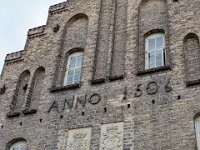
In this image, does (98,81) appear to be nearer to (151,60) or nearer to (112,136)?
(151,60)

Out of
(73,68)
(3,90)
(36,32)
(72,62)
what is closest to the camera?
(73,68)

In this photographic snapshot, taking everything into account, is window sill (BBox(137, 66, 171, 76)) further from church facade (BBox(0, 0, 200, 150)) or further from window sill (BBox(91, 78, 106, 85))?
window sill (BBox(91, 78, 106, 85))

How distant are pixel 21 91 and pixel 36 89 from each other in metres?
0.60

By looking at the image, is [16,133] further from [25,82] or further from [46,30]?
[46,30]

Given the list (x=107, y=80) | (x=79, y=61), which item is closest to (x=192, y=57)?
(x=107, y=80)

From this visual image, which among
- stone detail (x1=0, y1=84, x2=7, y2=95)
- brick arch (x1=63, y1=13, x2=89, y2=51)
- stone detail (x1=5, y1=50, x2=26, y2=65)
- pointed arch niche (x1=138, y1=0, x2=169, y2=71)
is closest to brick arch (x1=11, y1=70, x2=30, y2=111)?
stone detail (x1=0, y1=84, x2=7, y2=95)

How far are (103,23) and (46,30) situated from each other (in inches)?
91.3

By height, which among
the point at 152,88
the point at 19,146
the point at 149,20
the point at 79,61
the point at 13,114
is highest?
the point at 149,20

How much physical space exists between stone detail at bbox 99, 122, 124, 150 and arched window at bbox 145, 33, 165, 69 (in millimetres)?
2339

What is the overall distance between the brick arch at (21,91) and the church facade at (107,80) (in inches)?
1.4

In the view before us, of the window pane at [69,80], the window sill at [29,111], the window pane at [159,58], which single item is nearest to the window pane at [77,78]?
the window pane at [69,80]

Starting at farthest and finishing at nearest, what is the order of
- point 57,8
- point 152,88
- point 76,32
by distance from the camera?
point 57,8 < point 76,32 < point 152,88

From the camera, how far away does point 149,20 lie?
1455 centimetres

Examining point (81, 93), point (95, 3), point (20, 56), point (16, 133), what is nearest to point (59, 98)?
point (81, 93)
